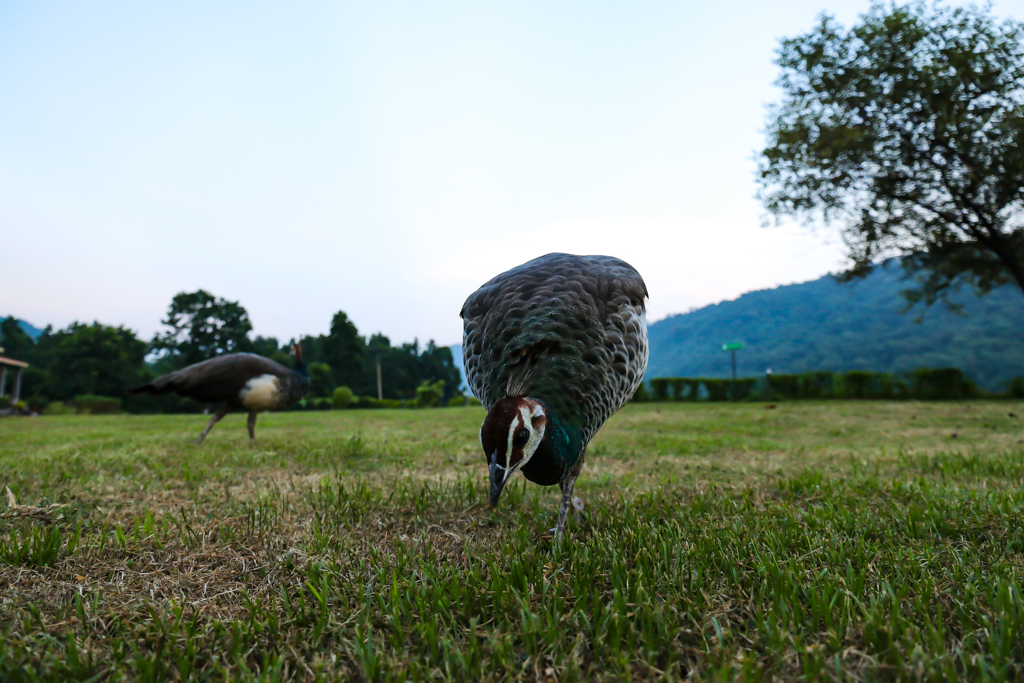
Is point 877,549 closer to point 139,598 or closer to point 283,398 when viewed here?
point 139,598

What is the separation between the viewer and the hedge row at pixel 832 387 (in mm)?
22250

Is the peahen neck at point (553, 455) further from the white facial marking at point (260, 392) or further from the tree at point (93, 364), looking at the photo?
the tree at point (93, 364)

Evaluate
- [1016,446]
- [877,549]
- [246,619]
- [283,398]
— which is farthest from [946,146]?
[246,619]

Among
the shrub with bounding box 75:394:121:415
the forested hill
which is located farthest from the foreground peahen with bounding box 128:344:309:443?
the forested hill

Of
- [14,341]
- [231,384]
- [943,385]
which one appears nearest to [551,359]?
[231,384]

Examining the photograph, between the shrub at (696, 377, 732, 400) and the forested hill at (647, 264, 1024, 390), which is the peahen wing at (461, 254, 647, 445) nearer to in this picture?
the shrub at (696, 377, 732, 400)

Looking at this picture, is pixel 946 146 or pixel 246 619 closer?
pixel 246 619

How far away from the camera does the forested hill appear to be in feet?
202

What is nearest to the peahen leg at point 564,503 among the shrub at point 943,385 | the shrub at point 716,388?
the shrub at point 716,388

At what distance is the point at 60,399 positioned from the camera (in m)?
38.4

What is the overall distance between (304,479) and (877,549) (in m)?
4.09

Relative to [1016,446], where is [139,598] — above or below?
above

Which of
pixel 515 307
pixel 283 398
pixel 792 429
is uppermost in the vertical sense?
pixel 515 307

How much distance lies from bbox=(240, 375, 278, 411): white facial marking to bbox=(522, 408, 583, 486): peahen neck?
266 inches
